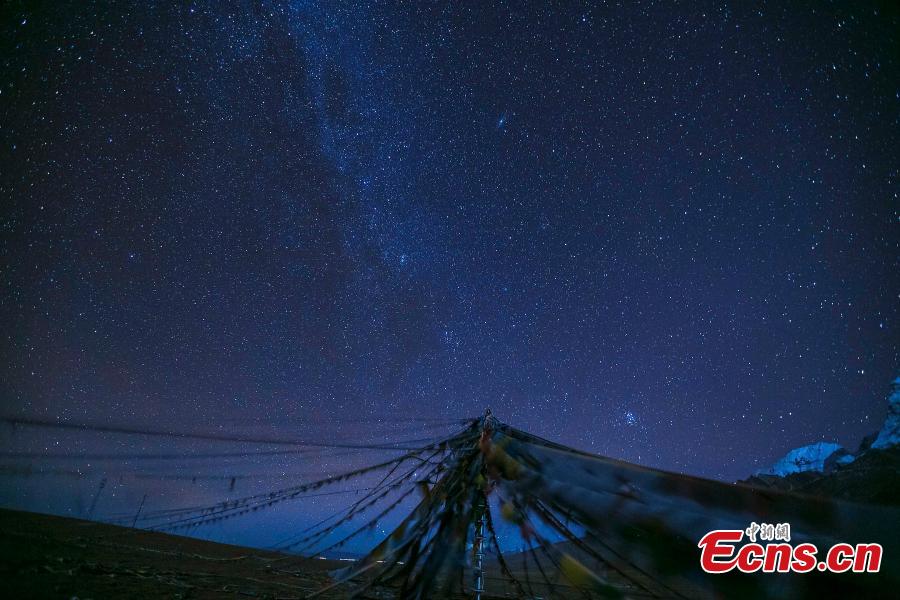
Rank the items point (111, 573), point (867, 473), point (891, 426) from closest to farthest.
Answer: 1. point (111, 573)
2. point (867, 473)
3. point (891, 426)

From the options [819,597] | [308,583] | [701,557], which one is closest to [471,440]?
[701,557]

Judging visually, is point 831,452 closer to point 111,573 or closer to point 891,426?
point 891,426

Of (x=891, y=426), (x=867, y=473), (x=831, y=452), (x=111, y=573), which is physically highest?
(x=831, y=452)

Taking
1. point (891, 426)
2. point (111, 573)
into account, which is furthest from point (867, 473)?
point (111, 573)

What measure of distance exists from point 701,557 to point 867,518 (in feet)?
5.09

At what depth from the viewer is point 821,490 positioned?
120 feet

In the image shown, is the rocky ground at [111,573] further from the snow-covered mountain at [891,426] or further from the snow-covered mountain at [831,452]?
the snow-covered mountain at [891,426]

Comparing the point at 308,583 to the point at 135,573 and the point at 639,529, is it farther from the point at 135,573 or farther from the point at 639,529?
the point at 639,529

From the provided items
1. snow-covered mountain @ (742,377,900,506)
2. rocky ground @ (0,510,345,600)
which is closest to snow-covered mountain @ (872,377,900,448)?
snow-covered mountain @ (742,377,900,506)

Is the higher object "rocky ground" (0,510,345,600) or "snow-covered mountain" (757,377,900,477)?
"snow-covered mountain" (757,377,900,477)

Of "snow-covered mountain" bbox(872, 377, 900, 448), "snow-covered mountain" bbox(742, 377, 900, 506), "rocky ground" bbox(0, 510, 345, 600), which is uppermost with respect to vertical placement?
"snow-covered mountain" bbox(872, 377, 900, 448)

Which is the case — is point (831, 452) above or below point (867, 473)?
above

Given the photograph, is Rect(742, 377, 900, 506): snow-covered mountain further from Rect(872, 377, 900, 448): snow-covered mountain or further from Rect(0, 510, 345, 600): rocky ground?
Rect(0, 510, 345, 600): rocky ground

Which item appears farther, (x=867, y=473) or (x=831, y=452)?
(x=831, y=452)
